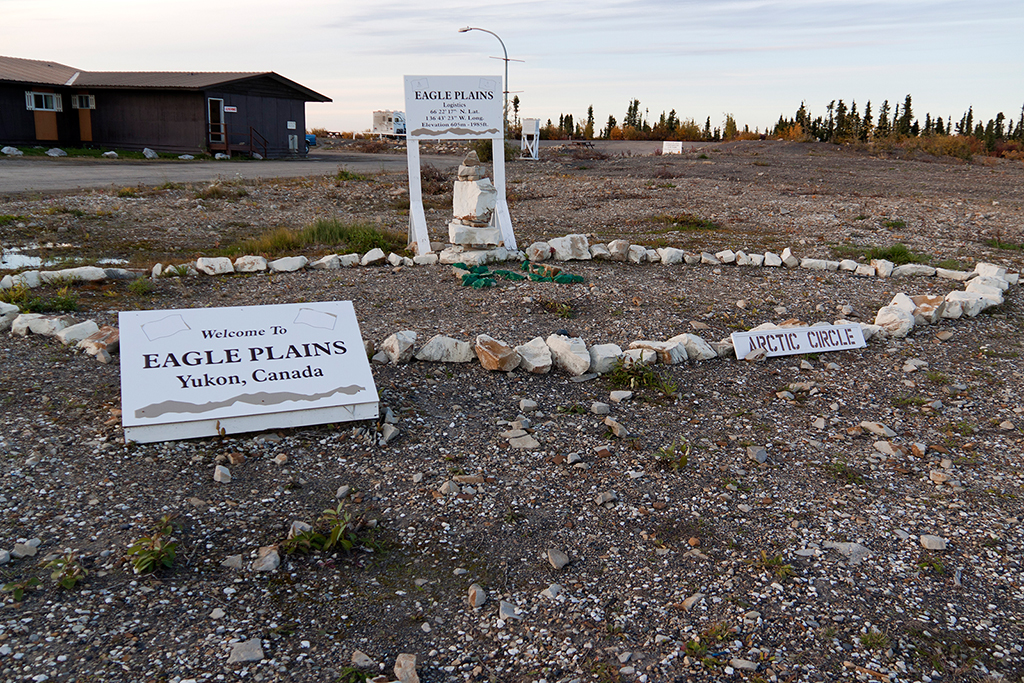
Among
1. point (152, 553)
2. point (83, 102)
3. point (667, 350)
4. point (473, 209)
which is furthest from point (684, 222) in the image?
point (83, 102)

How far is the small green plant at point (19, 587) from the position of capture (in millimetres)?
3067

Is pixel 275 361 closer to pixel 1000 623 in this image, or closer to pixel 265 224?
pixel 1000 623

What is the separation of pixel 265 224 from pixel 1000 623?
37.0 feet

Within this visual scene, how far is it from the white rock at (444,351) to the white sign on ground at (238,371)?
1.00 meters

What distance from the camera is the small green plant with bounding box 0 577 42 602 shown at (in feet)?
10.1

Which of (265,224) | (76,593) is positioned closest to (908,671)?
(76,593)

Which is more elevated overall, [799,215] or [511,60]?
[511,60]

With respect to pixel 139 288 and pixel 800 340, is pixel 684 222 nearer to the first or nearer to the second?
pixel 800 340

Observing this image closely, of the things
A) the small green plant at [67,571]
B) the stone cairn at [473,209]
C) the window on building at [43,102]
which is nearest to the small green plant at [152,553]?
the small green plant at [67,571]

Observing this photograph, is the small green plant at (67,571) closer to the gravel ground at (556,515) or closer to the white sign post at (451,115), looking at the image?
the gravel ground at (556,515)

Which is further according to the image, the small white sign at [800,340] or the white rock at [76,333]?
the small white sign at [800,340]

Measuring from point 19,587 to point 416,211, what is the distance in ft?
23.6

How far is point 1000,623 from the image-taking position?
125 inches

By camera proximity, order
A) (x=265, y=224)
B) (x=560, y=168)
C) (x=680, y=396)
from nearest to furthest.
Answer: (x=680, y=396) → (x=265, y=224) → (x=560, y=168)
